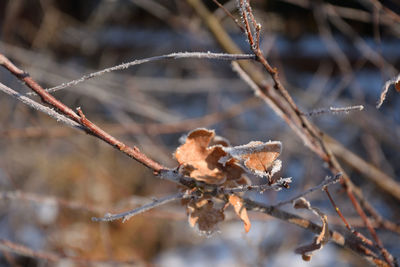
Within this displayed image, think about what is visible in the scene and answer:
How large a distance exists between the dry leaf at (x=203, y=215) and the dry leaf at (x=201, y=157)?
2.5 inches

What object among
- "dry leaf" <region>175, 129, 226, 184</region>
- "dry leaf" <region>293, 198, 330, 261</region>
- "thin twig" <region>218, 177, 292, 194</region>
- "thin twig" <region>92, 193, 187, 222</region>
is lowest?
"dry leaf" <region>293, 198, 330, 261</region>

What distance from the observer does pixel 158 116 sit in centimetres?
202

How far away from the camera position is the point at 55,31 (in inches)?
129

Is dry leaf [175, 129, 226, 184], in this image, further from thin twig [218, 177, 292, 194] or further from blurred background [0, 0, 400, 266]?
blurred background [0, 0, 400, 266]

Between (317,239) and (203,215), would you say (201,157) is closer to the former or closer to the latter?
(203,215)

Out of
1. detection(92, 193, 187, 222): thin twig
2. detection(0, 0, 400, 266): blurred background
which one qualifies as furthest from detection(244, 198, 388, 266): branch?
detection(0, 0, 400, 266): blurred background

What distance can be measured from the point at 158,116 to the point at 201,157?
1.43 m

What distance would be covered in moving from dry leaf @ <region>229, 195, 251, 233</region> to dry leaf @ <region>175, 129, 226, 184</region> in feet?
0.12

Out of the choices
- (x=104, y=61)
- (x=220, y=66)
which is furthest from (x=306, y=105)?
(x=104, y=61)

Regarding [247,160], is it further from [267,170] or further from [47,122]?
[47,122]

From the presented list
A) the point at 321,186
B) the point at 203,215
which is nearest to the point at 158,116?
the point at 203,215

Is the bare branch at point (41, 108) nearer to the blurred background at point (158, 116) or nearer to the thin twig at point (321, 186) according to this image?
the thin twig at point (321, 186)

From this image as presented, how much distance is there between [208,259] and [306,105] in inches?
56.4

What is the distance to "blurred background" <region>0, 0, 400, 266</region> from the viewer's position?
2.12 metres
